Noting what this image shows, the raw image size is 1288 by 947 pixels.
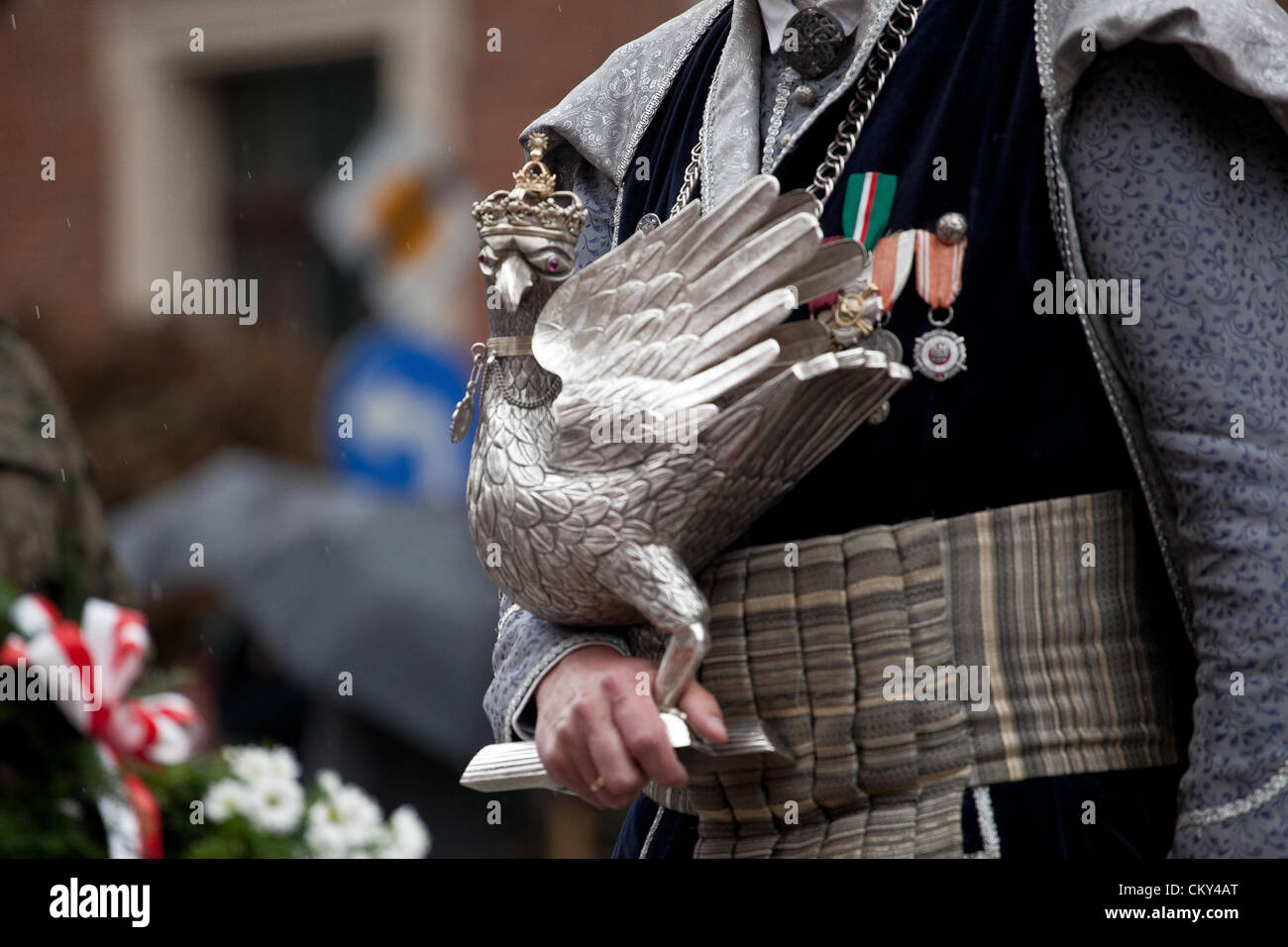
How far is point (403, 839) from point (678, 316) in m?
1.17

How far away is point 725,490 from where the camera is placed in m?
1.64

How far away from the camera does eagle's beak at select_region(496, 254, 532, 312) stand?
165 centimetres

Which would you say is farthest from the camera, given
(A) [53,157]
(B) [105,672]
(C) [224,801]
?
(A) [53,157]

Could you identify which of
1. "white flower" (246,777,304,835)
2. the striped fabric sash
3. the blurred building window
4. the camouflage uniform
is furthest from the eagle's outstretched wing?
the blurred building window

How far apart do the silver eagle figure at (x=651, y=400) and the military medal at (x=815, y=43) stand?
31 centimetres

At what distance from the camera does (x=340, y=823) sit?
8.17 feet

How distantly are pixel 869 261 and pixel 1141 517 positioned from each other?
351 mm

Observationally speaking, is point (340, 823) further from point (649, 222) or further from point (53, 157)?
point (53, 157)

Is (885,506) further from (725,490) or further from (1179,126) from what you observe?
(1179,126)

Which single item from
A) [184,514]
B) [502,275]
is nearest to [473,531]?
[502,275]

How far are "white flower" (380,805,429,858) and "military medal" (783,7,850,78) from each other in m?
1.21

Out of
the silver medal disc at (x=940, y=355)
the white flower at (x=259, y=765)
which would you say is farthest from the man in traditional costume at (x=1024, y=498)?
the white flower at (x=259, y=765)

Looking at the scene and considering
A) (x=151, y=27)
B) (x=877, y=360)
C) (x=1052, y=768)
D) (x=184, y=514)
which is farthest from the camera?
(x=151, y=27)

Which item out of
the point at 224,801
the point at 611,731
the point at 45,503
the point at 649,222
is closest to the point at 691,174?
the point at 649,222
